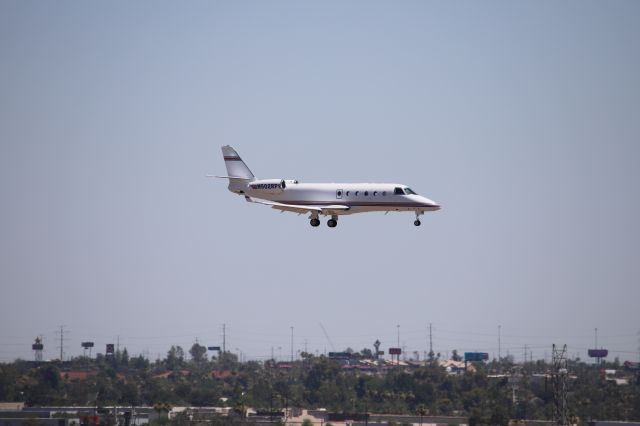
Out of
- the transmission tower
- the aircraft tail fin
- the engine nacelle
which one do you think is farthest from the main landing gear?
the transmission tower

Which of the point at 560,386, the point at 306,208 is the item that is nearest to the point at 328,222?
the point at 306,208

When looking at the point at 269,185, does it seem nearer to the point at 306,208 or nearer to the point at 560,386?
the point at 306,208

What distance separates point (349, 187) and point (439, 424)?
84.4 meters

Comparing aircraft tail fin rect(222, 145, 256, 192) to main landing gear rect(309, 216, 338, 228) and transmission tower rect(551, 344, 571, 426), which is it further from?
transmission tower rect(551, 344, 571, 426)

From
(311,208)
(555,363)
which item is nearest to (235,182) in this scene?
(311,208)

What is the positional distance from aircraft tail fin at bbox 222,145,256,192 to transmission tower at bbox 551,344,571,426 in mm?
46800

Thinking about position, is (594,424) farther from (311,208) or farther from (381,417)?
(311,208)

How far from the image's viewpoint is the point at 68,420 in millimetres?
160500

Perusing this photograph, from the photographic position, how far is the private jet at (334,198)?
104 meters

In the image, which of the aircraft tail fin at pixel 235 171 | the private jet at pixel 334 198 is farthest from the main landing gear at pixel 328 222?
the aircraft tail fin at pixel 235 171

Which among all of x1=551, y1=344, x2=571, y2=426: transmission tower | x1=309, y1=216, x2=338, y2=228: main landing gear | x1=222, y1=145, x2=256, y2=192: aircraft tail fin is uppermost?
x1=222, y1=145, x2=256, y2=192: aircraft tail fin

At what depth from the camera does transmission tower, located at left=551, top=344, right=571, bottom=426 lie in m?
135

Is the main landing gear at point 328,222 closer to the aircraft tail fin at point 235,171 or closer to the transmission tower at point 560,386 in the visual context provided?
the aircraft tail fin at point 235,171

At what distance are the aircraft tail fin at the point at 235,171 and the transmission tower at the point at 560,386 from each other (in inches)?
1843
